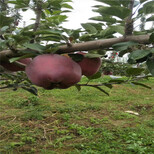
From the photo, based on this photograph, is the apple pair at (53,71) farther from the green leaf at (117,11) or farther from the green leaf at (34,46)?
the green leaf at (117,11)

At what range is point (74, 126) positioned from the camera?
2.46m

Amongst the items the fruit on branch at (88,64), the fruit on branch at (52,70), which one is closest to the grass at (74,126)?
the fruit on branch at (88,64)

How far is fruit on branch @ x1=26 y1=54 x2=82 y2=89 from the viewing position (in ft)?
1.92

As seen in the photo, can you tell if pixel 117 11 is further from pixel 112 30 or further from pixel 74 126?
pixel 74 126

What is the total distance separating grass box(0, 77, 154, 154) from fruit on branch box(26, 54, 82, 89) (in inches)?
54.6

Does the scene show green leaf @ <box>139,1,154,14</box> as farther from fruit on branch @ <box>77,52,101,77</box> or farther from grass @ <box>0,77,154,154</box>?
grass @ <box>0,77,154,154</box>

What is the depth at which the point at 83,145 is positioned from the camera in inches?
79.4

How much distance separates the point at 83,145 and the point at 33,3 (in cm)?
146

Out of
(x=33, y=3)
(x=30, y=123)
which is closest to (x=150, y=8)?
(x=33, y=3)

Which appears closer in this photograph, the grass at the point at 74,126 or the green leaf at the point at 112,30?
the green leaf at the point at 112,30

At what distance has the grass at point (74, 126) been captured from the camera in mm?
1993

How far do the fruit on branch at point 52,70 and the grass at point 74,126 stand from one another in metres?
1.39

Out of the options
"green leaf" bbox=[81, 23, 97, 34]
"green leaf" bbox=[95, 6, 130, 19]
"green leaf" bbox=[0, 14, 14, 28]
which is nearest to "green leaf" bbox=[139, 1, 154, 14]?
"green leaf" bbox=[95, 6, 130, 19]

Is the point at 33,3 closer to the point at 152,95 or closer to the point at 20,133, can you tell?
the point at 20,133
